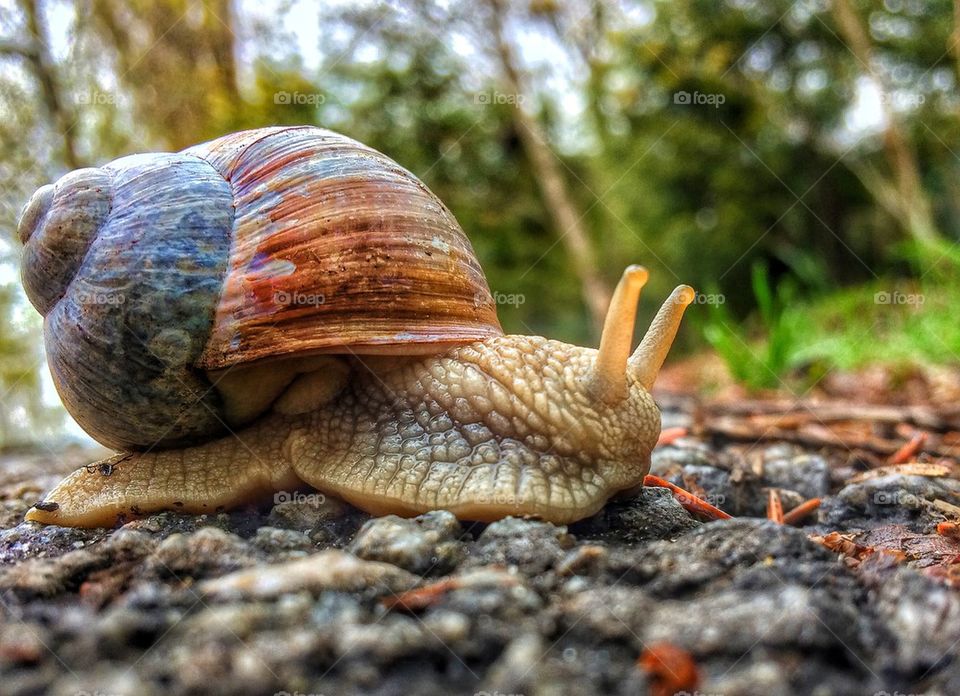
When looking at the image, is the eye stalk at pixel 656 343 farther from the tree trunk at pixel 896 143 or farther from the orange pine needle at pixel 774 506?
the tree trunk at pixel 896 143

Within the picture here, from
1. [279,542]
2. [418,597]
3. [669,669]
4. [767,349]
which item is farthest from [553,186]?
[669,669]

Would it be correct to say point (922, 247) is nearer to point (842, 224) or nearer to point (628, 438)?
point (628, 438)

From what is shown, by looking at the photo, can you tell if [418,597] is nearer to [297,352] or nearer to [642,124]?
[297,352]

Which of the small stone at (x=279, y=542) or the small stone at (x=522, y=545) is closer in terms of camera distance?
the small stone at (x=522, y=545)

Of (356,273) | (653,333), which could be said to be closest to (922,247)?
(653,333)

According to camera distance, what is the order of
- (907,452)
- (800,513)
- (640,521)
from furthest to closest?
(907,452)
(800,513)
(640,521)

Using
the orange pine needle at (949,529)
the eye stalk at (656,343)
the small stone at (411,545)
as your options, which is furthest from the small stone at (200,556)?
the orange pine needle at (949,529)
